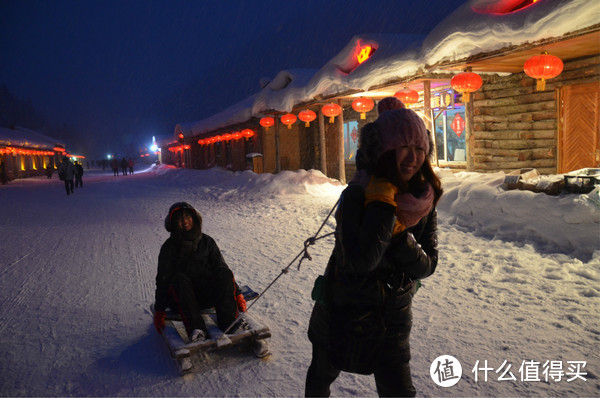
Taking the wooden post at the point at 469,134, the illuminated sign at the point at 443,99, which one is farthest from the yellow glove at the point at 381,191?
the illuminated sign at the point at 443,99

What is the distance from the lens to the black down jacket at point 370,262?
57.5 inches

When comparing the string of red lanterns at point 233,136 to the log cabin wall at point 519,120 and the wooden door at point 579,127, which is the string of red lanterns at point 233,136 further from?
the wooden door at point 579,127

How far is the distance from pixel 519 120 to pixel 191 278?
10779mm

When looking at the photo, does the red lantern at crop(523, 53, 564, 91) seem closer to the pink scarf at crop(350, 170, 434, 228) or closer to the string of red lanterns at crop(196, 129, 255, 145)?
the pink scarf at crop(350, 170, 434, 228)

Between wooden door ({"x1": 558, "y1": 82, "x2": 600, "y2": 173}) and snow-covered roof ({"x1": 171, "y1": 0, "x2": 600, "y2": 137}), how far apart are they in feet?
11.7

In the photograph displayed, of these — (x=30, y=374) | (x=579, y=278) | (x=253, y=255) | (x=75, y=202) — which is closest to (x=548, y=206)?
(x=579, y=278)

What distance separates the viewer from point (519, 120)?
1079cm

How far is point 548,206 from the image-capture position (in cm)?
609

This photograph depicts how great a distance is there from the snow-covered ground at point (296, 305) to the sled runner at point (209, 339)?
0.14 metres

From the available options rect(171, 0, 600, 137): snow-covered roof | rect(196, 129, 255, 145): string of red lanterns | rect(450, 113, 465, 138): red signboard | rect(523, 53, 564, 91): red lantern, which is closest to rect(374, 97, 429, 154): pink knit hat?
rect(171, 0, 600, 137): snow-covered roof

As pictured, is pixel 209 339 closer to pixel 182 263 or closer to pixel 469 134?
pixel 182 263

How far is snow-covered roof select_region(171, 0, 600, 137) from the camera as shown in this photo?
6.18m

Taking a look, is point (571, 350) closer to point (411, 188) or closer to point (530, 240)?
point (411, 188)

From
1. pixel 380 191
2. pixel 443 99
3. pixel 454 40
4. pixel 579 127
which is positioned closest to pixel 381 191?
pixel 380 191
